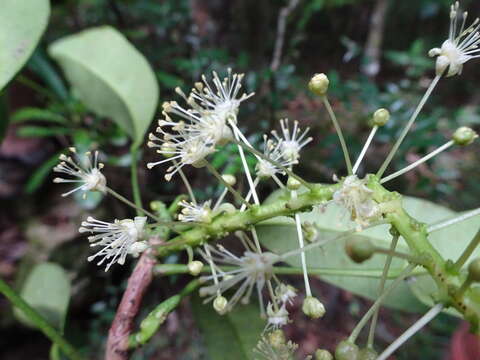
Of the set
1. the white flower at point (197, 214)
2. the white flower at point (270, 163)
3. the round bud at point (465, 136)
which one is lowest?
the white flower at point (197, 214)

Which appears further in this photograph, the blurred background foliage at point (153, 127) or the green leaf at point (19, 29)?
the blurred background foliage at point (153, 127)

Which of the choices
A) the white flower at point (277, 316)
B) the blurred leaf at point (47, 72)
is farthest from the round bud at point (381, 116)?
the blurred leaf at point (47, 72)

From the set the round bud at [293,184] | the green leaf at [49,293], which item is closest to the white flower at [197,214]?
the round bud at [293,184]

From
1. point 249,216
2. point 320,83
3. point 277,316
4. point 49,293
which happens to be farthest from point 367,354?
point 49,293

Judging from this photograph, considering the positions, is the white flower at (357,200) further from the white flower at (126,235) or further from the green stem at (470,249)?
the white flower at (126,235)

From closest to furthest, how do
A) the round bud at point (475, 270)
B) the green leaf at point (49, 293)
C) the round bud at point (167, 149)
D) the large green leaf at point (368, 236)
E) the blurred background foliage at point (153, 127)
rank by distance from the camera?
the round bud at point (475, 270) → the round bud at point (167, 149) → the large green leaf at point (368, 236) → the green leaf at point (49, 293) → the blurred background foliage at point (153, 127)

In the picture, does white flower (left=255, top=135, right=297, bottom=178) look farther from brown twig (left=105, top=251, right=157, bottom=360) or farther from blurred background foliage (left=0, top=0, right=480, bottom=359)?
blurred background foliage (left=0, top=0, right=480, bottom=359)

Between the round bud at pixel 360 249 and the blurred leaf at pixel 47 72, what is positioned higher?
the blurred leaf at pixel 47 72

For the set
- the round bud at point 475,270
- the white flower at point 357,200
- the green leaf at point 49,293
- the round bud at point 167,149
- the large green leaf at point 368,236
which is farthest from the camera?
the green leaf at point 49,293
